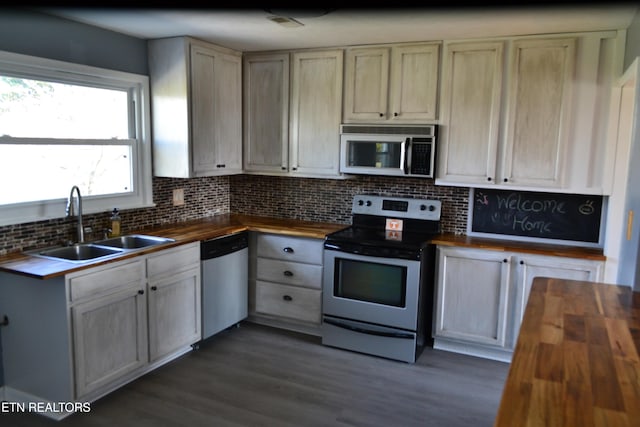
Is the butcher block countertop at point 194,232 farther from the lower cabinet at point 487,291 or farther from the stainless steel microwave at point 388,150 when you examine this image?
the lower cabinet at point 487,291

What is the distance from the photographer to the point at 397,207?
3896 mm

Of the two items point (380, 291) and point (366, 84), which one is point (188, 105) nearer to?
point (366, 84)

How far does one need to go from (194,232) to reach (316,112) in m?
1.32

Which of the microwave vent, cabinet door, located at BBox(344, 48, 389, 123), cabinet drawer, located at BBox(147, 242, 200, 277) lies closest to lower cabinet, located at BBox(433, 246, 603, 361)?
the microwave vent

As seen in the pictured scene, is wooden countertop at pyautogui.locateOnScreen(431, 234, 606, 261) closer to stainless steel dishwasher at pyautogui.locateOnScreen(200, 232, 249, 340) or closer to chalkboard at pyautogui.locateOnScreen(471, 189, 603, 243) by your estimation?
chalkboard at pyautogui.locateOnScreen(471, 189, 603, 243)

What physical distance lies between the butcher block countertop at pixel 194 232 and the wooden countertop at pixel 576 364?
6.44 feet

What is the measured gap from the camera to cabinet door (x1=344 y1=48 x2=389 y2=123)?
143 inches

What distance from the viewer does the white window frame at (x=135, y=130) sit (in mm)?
2768

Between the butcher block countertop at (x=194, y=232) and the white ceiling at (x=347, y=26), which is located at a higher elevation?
the white ceiling at (x=347, y=26)

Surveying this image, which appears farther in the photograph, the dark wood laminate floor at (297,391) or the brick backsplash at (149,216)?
the brick backsplash at (149,216)

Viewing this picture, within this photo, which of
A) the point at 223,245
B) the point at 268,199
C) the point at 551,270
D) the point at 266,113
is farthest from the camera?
the point at 268,199

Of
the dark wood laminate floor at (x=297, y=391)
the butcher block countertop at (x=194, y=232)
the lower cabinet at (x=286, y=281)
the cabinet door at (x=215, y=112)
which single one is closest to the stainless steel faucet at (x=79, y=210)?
the butcher block countertop at (x=194, y=232)

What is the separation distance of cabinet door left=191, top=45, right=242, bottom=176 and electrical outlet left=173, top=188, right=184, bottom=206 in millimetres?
352

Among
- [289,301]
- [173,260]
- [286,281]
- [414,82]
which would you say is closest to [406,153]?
[414,82]
